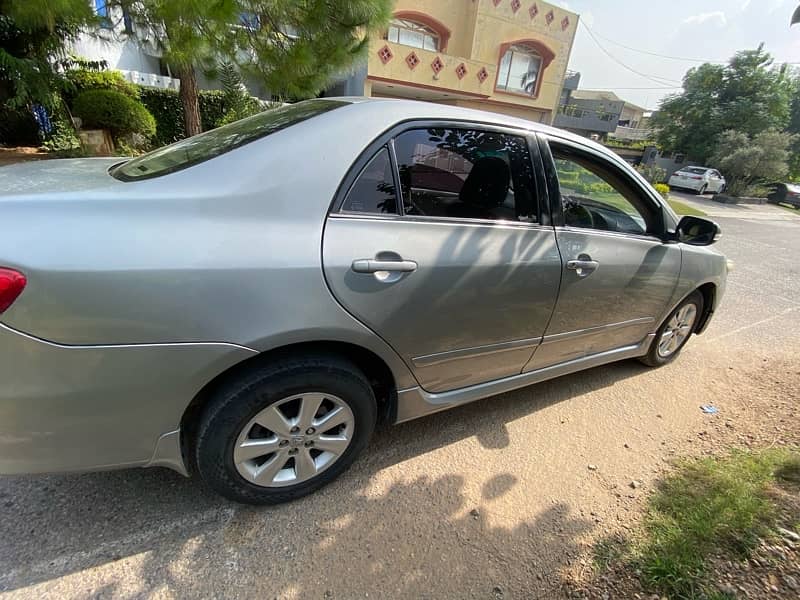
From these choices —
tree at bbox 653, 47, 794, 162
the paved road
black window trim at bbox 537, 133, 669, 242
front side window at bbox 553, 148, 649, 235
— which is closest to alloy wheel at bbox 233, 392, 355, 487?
the paved road

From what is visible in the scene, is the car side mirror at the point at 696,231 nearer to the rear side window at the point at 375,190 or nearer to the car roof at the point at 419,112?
the car roof at the point at 419,112

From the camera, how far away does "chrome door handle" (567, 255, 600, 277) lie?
223 cm

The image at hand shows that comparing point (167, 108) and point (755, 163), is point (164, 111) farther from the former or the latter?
point (755, 163)

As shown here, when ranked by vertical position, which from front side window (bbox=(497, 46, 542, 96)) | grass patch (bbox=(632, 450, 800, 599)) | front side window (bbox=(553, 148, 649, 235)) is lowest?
grass patch (bbox=(632, 450, 800, 599))

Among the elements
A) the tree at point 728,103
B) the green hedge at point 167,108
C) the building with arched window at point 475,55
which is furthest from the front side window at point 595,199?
the tree at point 728,103

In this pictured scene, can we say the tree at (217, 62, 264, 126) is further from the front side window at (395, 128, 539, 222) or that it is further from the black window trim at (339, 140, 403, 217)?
the black window trim at (339, 140, 403, 217)

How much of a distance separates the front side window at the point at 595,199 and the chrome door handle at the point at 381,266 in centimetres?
108

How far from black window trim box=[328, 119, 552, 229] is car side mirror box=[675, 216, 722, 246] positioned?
1167 millimetres

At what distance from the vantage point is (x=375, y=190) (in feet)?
5.82

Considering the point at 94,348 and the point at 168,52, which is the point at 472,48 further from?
the point at 94,348

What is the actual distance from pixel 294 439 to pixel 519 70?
72.0ft

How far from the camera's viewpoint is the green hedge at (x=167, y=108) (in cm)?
1070

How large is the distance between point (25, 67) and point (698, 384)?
10.3 metres

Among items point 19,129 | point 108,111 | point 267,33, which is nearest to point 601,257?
point 267,33
